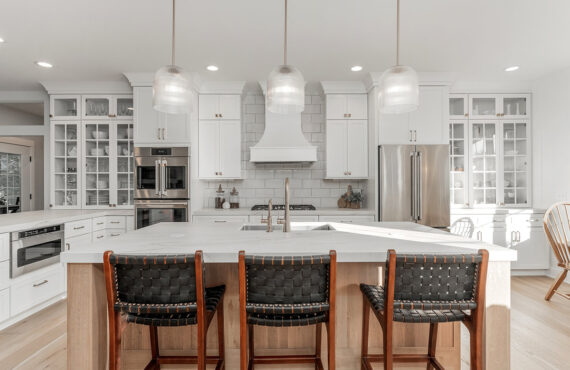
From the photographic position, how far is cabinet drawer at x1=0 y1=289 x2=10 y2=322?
268 cm

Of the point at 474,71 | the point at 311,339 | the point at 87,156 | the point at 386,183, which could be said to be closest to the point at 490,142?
the point at 474,71

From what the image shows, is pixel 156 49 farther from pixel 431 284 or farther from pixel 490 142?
pixel 490 142

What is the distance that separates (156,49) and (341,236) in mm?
2758

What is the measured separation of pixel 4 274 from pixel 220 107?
293cm

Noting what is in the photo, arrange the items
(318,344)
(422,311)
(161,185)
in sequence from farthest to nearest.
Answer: (161,185) < (318,344) < (422,311)

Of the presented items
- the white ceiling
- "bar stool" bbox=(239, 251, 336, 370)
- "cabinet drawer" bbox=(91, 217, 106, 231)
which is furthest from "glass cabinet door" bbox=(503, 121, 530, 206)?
"cabinet drawer" bbox=(91, 217, 106, 231)

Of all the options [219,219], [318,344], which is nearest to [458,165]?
[219,219]

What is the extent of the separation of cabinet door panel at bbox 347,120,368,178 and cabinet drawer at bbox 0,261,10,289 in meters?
3.82

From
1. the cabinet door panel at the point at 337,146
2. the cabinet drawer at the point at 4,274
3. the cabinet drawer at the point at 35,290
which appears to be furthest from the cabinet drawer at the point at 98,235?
the cabinet door panel at the point at 337,146

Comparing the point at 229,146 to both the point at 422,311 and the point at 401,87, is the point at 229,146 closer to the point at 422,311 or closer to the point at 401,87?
the point at 401,87

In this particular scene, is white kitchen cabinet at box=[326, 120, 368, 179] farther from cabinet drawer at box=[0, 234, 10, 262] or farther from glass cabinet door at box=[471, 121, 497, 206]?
cabinet drawer at box=[0, 234, 10, 262]

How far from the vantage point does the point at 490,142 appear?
4.54 metres

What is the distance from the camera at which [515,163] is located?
14.9ft

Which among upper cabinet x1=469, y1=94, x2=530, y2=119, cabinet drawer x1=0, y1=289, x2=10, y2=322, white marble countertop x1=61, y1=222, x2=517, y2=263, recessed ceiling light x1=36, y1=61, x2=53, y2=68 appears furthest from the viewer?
upper cabinet x1=469, y1=94, x2=530, y2=119
